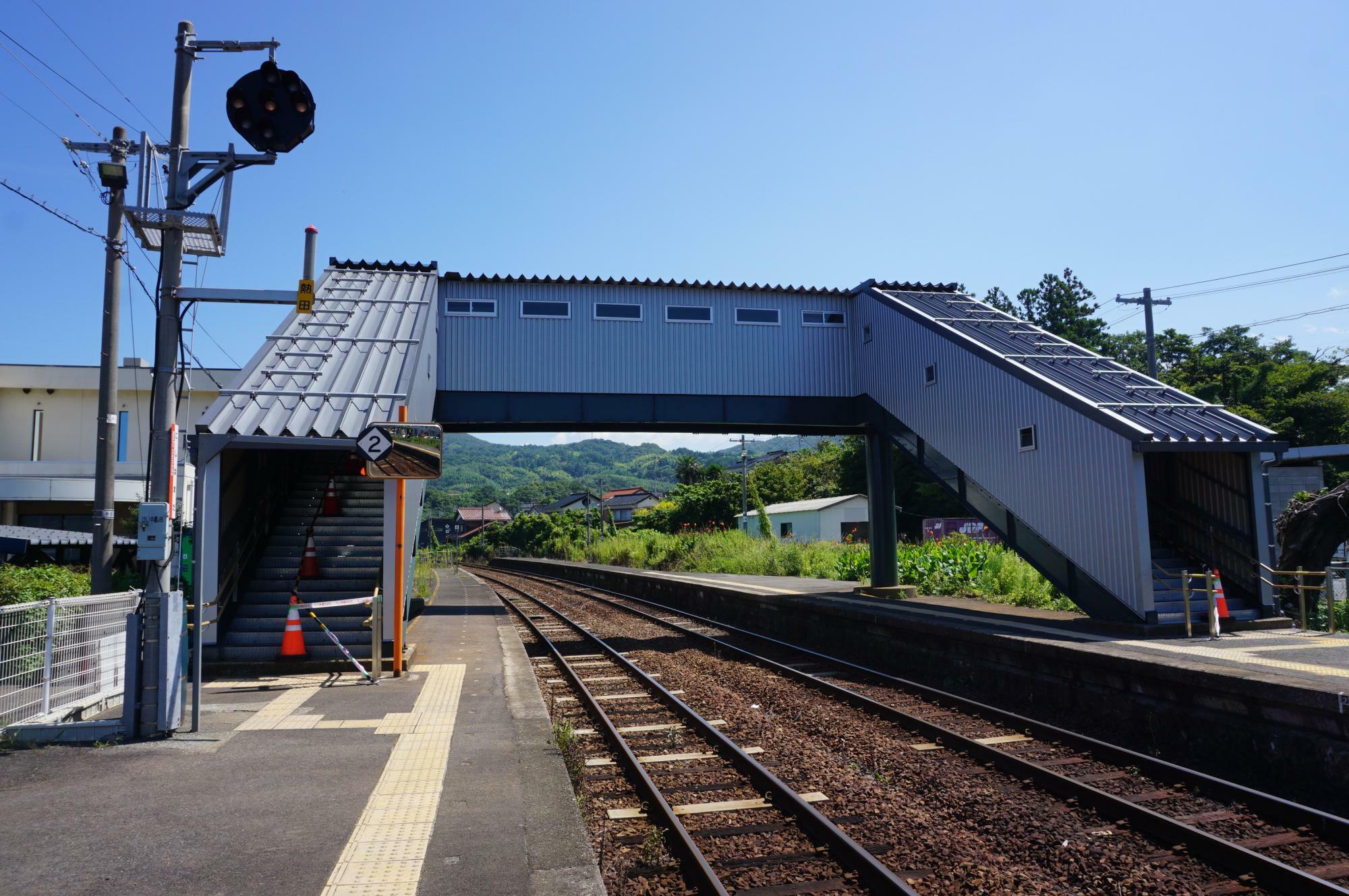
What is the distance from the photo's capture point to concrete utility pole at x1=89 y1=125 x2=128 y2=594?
12109 millimetres

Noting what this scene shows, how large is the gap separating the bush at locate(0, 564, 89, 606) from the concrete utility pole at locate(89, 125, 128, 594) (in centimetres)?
27

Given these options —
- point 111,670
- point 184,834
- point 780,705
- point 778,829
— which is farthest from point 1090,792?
point 111,670

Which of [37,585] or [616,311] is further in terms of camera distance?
[616,311]

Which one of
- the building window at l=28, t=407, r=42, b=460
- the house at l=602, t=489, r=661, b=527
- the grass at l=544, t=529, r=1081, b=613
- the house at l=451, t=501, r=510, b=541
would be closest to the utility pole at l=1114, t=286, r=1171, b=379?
the grass at l=544, t=529, r=1081, b=613

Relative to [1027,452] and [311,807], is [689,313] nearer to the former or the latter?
[1027,452]

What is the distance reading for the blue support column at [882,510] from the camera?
19047 millimetres

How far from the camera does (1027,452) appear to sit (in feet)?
44.6

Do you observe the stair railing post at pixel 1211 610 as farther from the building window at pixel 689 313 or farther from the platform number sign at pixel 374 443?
the building window at pixel 689 313

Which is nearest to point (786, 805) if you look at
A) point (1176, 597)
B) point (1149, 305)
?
point (1176, 597)

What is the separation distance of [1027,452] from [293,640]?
1094 centimetres

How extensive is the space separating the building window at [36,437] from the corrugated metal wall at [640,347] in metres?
17.8

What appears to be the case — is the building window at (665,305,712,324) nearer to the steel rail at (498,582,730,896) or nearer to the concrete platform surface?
the concrete platform surface

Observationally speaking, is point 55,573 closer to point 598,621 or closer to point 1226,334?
point 598,621

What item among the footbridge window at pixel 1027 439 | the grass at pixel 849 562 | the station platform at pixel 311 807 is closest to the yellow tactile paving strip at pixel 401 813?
the station platform at pixel 311 807
